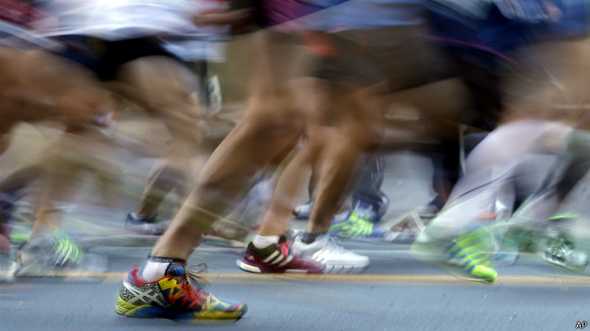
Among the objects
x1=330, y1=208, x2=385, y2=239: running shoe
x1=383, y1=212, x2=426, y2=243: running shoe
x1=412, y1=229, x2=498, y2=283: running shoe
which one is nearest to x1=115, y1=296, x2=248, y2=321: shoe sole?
x1=412, y1=229, x2=498, y2=283: running shoe

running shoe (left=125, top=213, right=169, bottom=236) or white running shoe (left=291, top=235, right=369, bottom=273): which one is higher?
running shoe (left=125, top=213, right=169, bottom=236)

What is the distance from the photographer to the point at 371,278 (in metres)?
4.89

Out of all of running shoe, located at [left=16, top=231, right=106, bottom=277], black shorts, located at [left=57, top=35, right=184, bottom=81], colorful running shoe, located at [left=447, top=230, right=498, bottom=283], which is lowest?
running shoe, located at [left=16, top=231, right=106, bottom=277]

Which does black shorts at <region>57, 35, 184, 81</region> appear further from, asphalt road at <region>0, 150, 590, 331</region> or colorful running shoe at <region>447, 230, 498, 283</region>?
colorful running shoe at <region>447, 230, 498, 283</region>

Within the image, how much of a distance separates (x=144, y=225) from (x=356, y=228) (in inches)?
90.6

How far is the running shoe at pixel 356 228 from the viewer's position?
6541mm

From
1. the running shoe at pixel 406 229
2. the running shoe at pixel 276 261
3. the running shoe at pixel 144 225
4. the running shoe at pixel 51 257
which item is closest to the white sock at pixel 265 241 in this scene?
the running shoe at pixel 276 261

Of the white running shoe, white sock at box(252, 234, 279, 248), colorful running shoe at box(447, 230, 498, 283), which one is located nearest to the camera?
colorful running shoe at box(447, 230, 498, 283)

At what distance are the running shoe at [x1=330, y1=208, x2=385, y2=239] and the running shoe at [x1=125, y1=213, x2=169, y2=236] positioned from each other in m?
1.57

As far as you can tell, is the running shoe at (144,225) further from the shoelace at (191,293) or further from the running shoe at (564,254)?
the running shoe at (564,254)

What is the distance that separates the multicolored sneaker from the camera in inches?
145

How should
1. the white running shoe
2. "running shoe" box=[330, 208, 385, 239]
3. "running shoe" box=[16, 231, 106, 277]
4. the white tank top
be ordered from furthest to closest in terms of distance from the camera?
"running shoe" box=[330, 208, 385, 239], the white running shoe, "running shoe" box=[16, 231, 106, 277], the white tank top

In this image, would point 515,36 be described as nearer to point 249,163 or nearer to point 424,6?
point 424,6

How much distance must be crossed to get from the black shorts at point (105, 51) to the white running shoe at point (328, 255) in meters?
0.99
